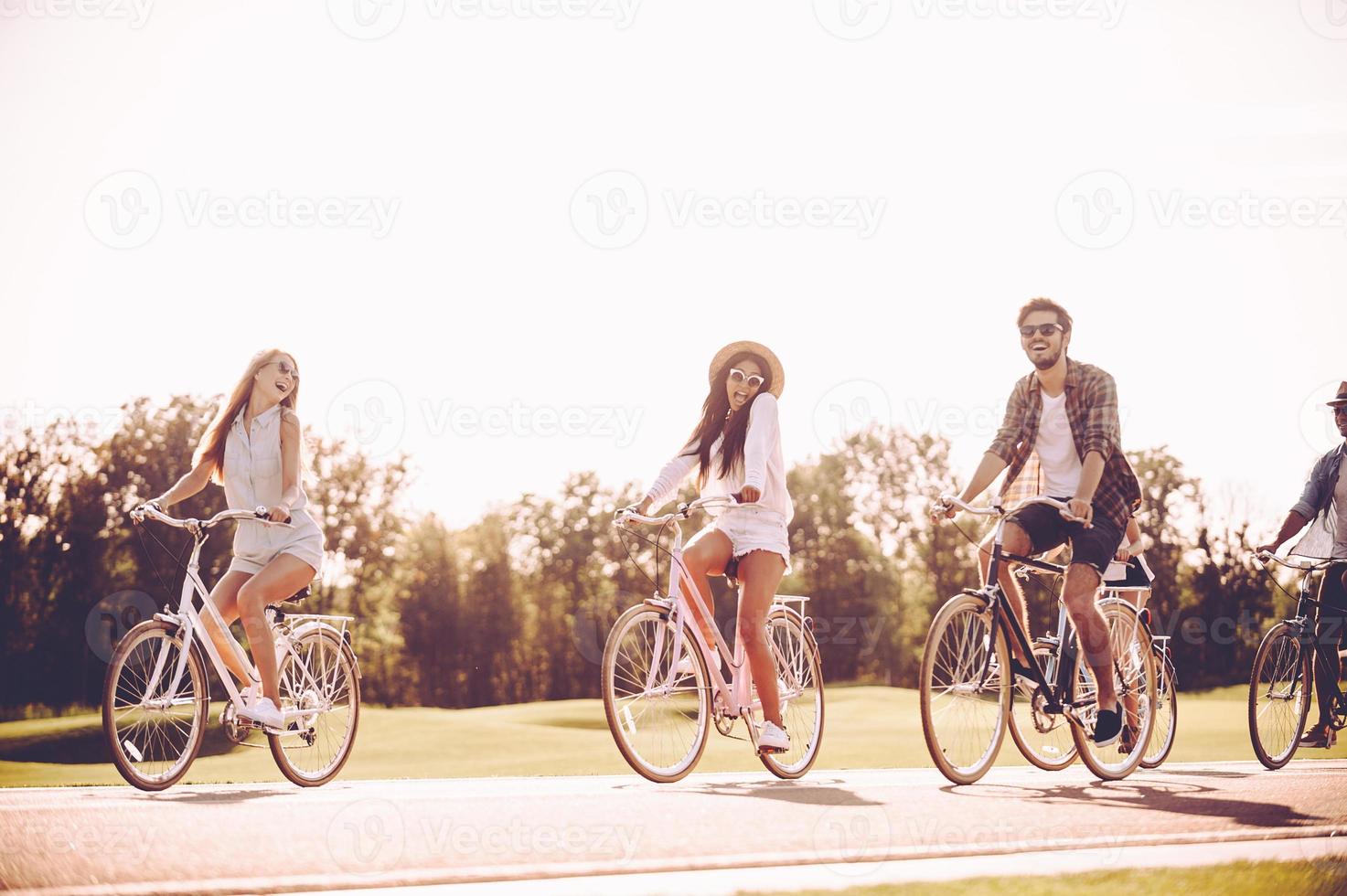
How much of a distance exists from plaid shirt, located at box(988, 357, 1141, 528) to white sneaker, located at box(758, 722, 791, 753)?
1.93 m

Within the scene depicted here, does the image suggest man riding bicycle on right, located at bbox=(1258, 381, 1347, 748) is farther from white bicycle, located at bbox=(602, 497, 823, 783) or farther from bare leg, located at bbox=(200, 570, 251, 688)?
bare leg, located at bbox=(200, 570, 251, 688)

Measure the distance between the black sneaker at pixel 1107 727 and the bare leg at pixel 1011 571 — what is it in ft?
1.74

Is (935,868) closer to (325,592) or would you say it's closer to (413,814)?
(413,814)

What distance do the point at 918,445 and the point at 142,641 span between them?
196 feet

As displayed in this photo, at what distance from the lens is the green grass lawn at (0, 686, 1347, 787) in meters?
23.5

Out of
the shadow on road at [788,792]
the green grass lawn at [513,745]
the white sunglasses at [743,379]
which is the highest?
the white sunglasses at [743,379]

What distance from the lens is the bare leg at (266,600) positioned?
658cm

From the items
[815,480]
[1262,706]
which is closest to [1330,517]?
[1262,706]

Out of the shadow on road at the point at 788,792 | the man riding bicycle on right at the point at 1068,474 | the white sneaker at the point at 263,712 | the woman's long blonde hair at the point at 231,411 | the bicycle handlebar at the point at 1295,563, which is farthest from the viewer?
the bicycle handlebar at the point at 1295,563

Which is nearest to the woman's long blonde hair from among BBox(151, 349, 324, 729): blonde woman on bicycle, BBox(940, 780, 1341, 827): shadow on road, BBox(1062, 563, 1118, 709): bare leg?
BBox(151, 349, 324, 729): blonde woman on bicycle

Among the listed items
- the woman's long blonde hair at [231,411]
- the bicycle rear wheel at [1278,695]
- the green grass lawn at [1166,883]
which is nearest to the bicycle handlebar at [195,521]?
the woman's long blonde hair at [231,411]

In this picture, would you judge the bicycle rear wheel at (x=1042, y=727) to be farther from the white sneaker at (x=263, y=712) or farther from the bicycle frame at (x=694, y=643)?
the white sneaker at (x=263, y=712)

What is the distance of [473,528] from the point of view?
6688cm

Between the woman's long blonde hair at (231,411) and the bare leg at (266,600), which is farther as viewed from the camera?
the woman's long blonde hair at (231,411)
